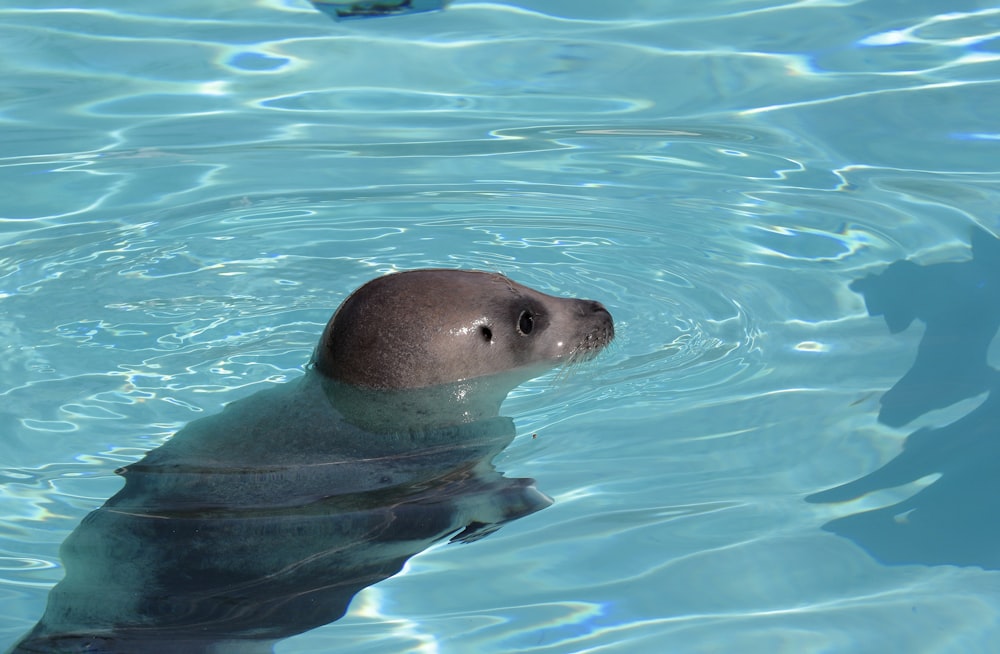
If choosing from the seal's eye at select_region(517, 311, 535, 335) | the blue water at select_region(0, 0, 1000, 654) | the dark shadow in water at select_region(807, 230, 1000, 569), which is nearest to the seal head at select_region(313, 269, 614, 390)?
the seal's eye at select_region(517, 311, 535, 335)

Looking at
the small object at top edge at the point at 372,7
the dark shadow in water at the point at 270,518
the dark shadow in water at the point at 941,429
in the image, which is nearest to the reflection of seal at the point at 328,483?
the dark shadow in water at the point at 270,518

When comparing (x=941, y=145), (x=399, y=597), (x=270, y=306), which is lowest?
(x=399, y=597)

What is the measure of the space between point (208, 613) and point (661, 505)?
1.60 meters

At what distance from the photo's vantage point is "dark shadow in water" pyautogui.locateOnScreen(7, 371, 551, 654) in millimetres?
3789

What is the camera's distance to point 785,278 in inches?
247

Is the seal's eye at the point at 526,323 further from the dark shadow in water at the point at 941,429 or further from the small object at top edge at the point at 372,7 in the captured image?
the small object at top edge at the point at 372,7

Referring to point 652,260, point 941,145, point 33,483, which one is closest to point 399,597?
point 33,483

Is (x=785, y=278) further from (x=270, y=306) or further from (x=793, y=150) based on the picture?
(x=270, y=306)

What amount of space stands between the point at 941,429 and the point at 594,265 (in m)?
1.92

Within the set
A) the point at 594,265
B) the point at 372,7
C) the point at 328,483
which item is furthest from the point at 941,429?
the point at 372,7

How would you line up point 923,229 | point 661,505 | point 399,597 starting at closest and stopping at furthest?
point 399,597
point 661,505
point 923,229

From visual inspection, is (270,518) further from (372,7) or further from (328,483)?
(372,7)

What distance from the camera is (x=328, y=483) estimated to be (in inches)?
169

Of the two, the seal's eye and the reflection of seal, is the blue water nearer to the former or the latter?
the reflection of seal
